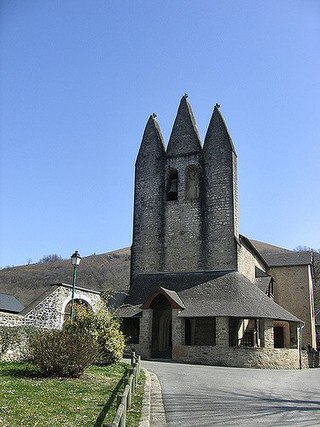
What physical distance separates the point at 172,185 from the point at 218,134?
4.75 metres

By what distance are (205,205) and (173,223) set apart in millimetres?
2476

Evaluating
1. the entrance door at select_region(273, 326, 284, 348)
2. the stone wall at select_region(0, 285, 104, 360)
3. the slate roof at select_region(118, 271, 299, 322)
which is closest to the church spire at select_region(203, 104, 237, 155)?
the slate roof at select_region(118, 271, 299, 322)

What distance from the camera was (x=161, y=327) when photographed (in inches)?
1040

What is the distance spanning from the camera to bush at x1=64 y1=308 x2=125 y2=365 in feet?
51.8

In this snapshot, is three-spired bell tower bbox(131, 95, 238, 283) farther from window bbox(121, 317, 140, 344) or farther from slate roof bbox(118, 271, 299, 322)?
window bbox(121, 317, 140, 344)

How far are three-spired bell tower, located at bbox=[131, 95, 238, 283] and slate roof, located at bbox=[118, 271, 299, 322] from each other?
88 centimetres

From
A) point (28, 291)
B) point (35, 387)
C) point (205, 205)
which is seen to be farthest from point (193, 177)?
point (28, 291)

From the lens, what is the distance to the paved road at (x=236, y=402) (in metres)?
7.84

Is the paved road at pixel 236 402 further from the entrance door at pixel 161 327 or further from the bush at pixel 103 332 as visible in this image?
the entrance door at pixel 161 327

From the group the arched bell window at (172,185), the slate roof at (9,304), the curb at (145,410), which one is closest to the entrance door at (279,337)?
the arched bell window at (172,185)

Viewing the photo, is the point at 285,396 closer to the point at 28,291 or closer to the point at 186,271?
the point at 186,271

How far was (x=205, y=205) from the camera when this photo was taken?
28688 mm

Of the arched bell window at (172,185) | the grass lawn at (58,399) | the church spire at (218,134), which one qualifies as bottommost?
the grass lawn at (58,399)

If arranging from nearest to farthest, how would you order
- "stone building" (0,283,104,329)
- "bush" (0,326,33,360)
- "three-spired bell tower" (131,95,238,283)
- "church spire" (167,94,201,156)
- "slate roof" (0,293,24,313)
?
"bush" (0,326,33,360) → "stone building" (0,283,104,329) → "three-spired bell tower" (131,95,238,283) → "church spire" (167,94,201,156) → "slate roof" (0,293,24,313)
